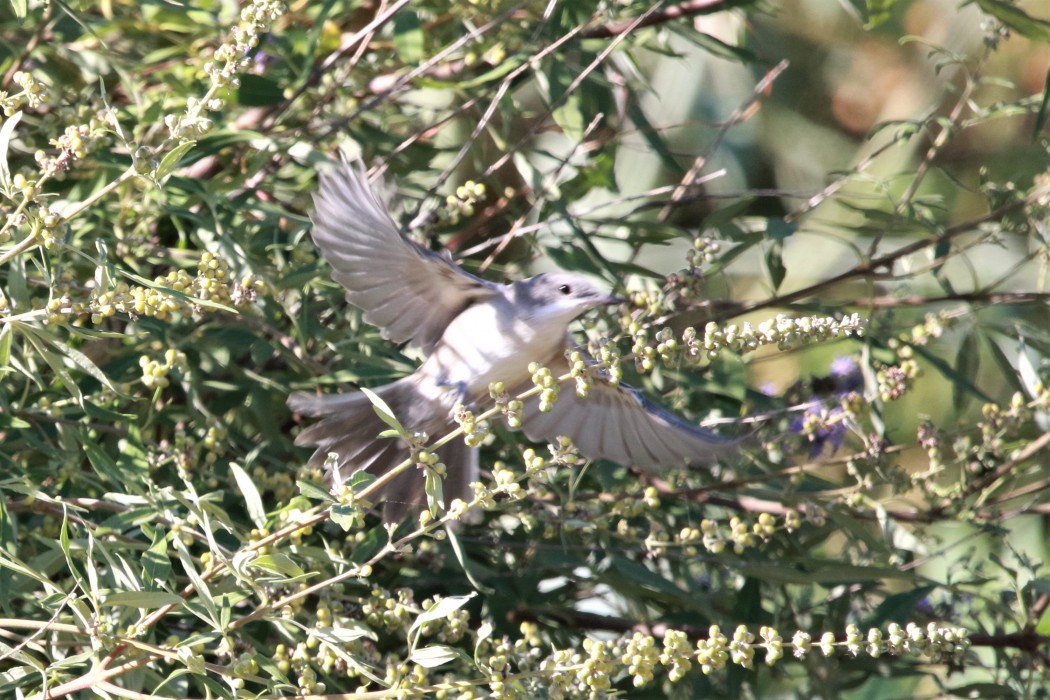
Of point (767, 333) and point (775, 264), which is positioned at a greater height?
point (767, 333)

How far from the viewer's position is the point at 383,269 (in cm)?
199

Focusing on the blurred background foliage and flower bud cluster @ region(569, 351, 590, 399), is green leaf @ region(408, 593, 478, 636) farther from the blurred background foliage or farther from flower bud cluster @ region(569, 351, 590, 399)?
flower bud cluster @ region(569, 351, 590, 399)

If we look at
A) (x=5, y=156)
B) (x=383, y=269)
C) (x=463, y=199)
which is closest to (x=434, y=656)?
(x=5, y=156)

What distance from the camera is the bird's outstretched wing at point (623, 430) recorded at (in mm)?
2006

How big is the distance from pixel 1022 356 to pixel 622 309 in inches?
28.3

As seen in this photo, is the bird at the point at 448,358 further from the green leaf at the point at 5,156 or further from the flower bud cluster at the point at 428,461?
the flower bud cluster at the point at 428,461

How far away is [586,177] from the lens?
2398 mm

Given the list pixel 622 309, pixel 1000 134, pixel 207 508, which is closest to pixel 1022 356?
pixel 622 309

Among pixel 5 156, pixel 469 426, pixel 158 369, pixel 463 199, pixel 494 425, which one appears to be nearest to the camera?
pixel 469 426

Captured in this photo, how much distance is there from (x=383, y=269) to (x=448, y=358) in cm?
21

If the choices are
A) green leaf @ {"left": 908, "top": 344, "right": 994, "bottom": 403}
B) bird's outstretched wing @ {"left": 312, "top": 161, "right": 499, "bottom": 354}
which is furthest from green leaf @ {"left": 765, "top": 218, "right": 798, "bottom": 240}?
bird's outstretched wing @ {"left": 312, "top": 161, "right": 499, "bottom": 354}

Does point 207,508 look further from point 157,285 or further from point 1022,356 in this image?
point 1022,356

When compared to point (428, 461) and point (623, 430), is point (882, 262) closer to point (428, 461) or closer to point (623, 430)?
point (623, 430)

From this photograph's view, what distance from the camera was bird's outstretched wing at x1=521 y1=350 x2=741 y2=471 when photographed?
6.58ft
